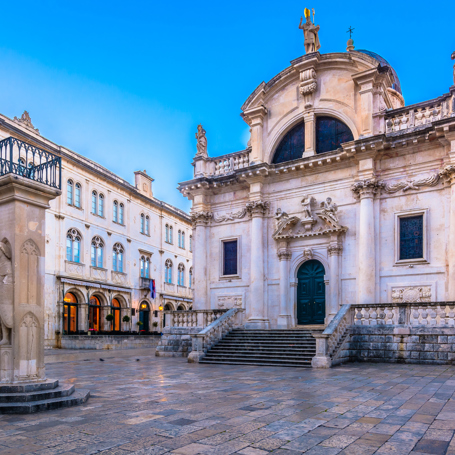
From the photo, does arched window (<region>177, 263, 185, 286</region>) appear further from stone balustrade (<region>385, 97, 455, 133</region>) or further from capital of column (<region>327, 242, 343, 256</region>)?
stone balustrade (<region>385, 97, 455, 133</region>)

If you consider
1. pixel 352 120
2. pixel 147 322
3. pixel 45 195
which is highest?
pixel 352 120

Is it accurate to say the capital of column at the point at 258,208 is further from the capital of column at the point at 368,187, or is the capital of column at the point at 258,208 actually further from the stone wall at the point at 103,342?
the stone wall at the point at 103,342

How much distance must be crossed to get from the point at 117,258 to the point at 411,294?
29.4 m

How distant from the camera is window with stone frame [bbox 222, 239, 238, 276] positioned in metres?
24.5

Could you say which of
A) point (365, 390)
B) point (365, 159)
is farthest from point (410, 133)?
point (365, 390)

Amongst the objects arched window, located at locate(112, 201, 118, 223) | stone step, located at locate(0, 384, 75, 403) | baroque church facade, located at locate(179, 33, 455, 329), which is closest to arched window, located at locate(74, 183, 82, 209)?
arched window, located at locate(112, 201, 118, 223)

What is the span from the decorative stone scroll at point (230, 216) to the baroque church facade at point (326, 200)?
0.08 metres

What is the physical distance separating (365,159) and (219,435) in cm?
1693

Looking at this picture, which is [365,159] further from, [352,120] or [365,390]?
[365,390]

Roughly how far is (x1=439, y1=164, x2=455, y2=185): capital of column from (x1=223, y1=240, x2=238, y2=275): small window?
10.6 m

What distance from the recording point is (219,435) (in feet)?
20.7

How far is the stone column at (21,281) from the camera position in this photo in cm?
872

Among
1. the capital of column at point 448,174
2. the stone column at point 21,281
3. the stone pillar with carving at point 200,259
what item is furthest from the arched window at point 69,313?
the capital of column at point 448,174

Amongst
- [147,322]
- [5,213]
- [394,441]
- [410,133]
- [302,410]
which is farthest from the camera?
[147,322]
